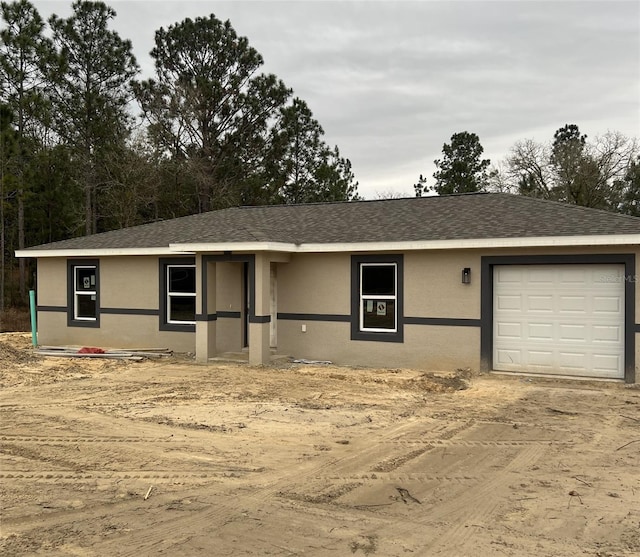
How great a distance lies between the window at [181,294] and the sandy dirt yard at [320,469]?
15.0ft

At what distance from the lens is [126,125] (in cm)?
2761

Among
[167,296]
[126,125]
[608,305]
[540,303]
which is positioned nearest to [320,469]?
[540,303]

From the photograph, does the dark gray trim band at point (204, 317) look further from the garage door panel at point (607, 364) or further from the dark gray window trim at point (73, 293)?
the garage door panel at point (607, 364)

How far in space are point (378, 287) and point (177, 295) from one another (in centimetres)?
532

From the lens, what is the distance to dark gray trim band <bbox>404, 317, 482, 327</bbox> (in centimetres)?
1168

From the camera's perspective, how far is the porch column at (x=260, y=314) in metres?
12.6

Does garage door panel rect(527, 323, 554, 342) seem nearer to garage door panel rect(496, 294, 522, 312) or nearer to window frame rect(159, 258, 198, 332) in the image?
garage door panel rect(496, 294, 522, 312)

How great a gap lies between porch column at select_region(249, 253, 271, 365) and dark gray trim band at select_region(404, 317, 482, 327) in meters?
3.01

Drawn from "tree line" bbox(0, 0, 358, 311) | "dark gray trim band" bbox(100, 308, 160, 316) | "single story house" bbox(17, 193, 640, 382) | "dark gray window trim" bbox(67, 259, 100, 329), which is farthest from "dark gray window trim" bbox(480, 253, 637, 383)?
"tree line" bbox(0, 0, 358, 311)

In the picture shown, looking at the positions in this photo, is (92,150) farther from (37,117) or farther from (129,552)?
(129,552)

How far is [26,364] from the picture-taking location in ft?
41.9

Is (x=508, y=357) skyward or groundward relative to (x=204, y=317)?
groundward

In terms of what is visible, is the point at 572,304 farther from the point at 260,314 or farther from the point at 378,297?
the point at 260,314

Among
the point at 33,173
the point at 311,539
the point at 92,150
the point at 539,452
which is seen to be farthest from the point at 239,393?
the point at 92,150
